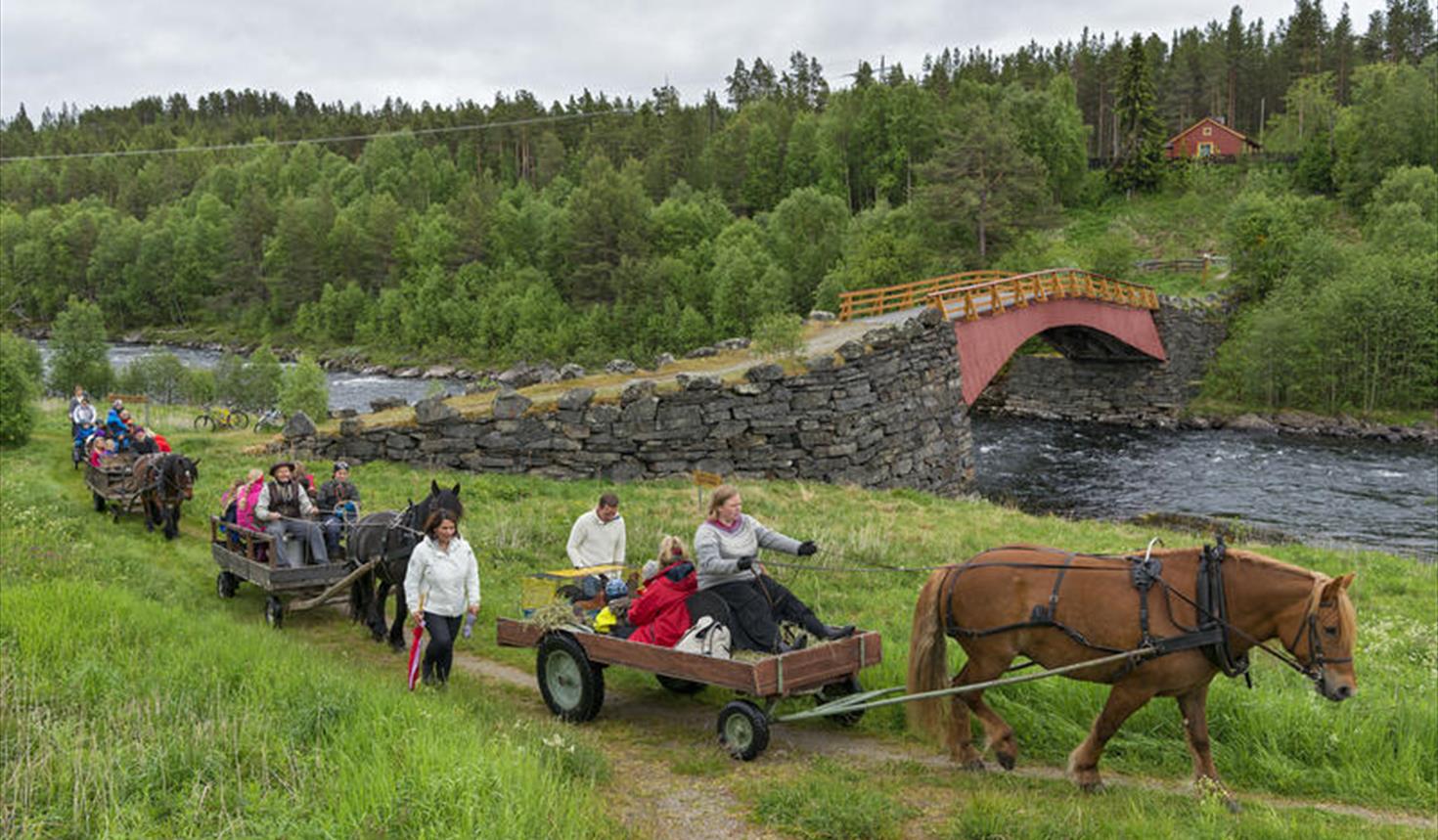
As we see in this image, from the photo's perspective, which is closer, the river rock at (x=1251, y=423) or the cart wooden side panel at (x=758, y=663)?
the cart wooden side panel at (x=758, y=663)

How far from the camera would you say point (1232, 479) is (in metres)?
38.1

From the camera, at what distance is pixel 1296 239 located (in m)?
61.0

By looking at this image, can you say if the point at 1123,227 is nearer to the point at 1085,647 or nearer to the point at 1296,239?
the point at 1296,239

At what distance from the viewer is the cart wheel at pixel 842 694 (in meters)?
9.30

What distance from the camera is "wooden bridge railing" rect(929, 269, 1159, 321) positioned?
3475cm

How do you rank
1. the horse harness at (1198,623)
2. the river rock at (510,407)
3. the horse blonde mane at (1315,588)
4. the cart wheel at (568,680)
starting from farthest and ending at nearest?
the river rock at (510,407) → the cart wheel at (568,680) → the horse harness at (1198,623) → the horse blonde mane at (1315,588)

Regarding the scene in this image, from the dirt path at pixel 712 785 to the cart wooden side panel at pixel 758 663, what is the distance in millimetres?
663

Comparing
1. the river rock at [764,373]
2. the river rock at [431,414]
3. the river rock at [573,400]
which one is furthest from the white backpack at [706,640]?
the river rock at [764,373]

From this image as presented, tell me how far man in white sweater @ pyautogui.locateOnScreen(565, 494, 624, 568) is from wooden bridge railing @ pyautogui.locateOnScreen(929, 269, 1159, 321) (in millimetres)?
22409

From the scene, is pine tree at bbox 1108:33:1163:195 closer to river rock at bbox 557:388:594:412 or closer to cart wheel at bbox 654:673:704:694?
river rock at bbox 557:388:594:412

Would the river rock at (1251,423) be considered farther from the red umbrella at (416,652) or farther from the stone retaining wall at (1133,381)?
the red umbrella at (416,652)

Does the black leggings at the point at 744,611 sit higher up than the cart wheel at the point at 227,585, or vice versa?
the black leggings at the point at 744,611

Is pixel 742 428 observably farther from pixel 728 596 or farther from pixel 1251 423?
pixel 1251 423

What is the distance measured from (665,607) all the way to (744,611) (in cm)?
76
